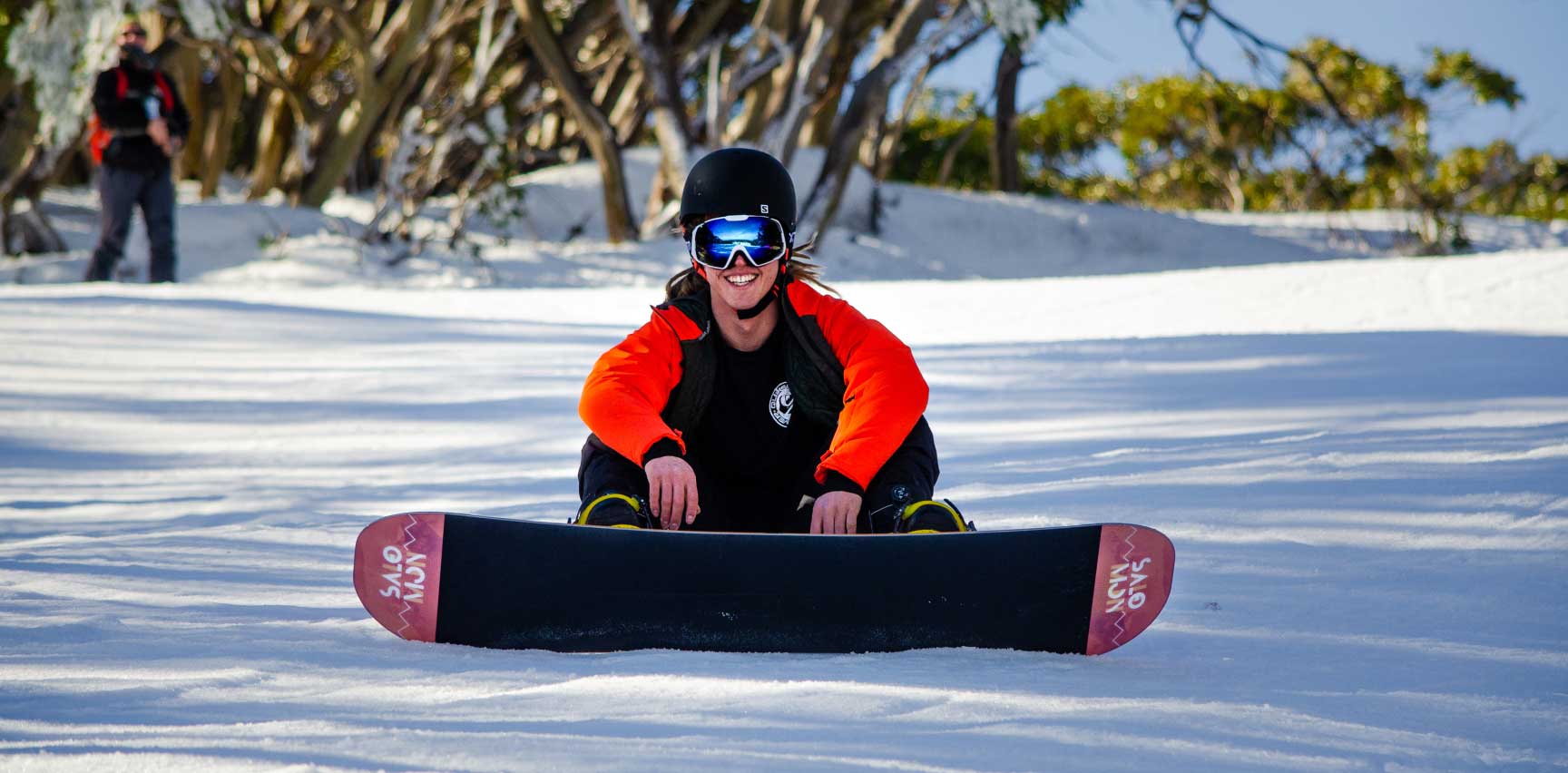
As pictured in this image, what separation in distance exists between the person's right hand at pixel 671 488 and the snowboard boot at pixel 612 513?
4 centimetres

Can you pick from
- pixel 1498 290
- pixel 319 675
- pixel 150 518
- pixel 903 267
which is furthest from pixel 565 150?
pixel 319 675

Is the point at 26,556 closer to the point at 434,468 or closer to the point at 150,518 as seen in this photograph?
the point at 150,518

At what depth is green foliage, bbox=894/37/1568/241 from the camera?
94.1 ft

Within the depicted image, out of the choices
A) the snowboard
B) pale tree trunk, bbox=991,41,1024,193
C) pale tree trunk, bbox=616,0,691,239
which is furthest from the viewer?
pale tree trunk, bbox=991,41,1024,193

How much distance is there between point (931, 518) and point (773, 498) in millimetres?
479

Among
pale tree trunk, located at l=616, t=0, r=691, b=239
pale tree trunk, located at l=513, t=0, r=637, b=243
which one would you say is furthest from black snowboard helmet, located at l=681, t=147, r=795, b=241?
pale tree trunk, located at l=513, t=0, r=637, b=243

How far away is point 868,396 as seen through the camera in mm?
2736

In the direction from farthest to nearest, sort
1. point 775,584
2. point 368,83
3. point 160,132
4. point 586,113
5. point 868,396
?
point 368,83 → point 586,113 → point 160,132 → point 868,396 → point 775,584

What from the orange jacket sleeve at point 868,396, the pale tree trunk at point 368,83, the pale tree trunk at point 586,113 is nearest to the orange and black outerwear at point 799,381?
the orange jacket sleeve at point 868,396

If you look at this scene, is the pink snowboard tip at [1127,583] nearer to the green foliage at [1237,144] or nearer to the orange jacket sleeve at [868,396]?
the orange jacket sleeve at [868,396]

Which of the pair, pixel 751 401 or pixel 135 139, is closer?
pixel 751 401

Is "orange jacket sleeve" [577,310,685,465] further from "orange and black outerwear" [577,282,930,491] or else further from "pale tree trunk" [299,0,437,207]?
"pale tree trunk" [299,0,437,207]

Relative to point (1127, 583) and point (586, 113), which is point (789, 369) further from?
point (586, 113)

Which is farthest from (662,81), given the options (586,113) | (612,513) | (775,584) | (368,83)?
(775,584)
